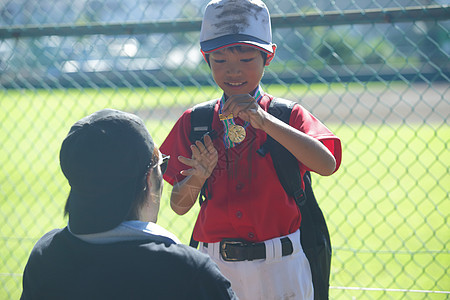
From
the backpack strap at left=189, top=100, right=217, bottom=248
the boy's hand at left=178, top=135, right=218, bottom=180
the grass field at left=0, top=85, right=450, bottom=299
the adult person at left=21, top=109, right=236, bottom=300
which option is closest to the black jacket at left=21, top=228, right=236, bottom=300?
the adult person at left=21, top=109, right=236, bottom=300

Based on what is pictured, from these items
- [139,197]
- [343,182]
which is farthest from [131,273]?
[343,182]

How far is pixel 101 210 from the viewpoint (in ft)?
4.53

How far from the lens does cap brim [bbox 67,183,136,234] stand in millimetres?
1382

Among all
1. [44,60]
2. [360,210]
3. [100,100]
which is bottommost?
[44,60]

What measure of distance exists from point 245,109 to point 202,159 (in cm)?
29

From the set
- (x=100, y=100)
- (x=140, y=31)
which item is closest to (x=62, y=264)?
(x=140, y=31)

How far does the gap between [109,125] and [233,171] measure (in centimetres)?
74

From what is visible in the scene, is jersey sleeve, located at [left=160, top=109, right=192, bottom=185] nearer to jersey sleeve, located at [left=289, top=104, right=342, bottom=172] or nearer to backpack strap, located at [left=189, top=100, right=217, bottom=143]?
backpack strap, located at [left=189, top=100, right=217, bottom=143]

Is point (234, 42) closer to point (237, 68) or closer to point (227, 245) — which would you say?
point (237, 68)

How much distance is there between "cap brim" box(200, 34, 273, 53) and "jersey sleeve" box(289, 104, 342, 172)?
0.27m

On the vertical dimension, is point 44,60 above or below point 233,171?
below

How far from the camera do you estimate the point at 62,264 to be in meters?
1.38

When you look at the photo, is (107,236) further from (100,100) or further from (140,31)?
(100,100)

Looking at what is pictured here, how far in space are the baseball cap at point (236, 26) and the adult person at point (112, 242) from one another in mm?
632
